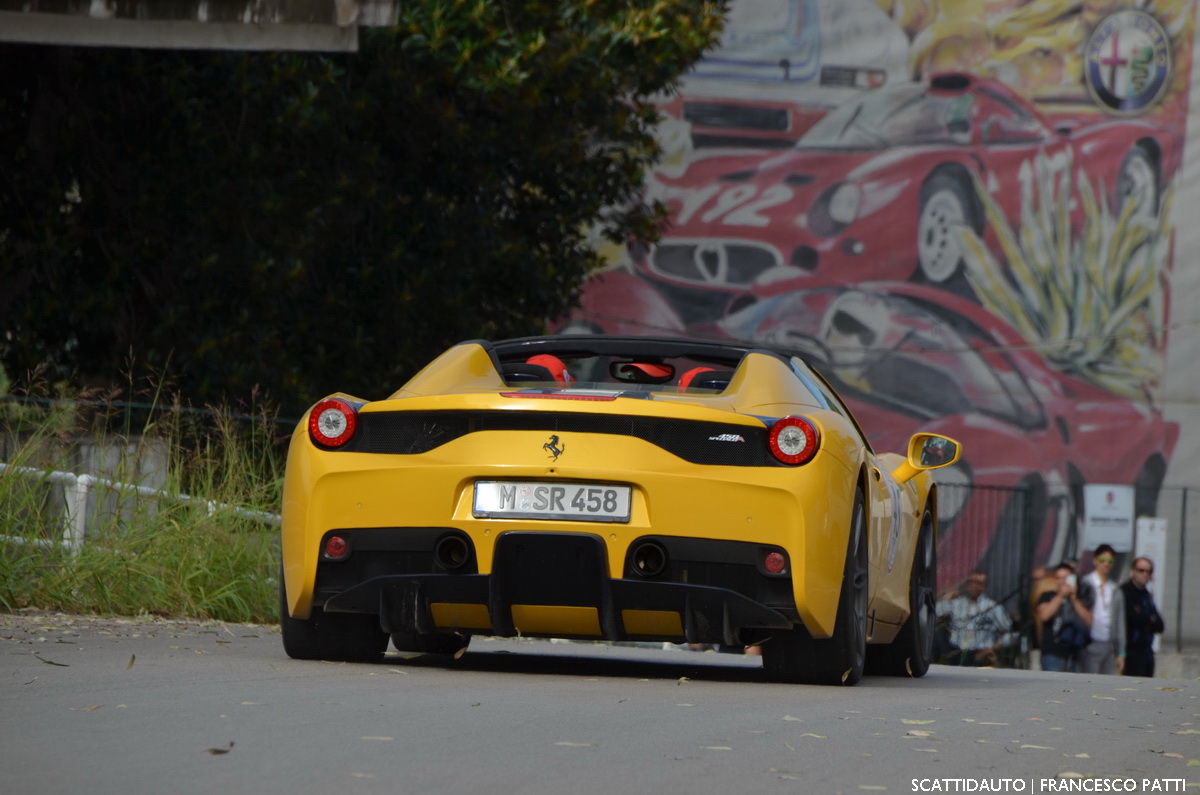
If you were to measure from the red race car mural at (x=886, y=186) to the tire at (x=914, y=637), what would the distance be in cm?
1774

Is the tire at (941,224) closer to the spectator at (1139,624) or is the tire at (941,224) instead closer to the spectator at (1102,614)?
the spectator at (1102,614)

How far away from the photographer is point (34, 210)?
15.8 metres

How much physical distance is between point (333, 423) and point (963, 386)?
2095 cm

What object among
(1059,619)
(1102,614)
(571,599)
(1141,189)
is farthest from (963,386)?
(571,599)

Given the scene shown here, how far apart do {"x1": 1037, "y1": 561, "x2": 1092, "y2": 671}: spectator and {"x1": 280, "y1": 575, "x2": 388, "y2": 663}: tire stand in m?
11.6

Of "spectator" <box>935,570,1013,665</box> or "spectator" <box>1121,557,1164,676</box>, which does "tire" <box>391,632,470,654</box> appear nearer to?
"spectator" <box>935,570,1013,665</box>

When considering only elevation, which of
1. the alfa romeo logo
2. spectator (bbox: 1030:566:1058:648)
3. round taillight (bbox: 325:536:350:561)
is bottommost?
spectator (bbox: 1030:566:1058:648)

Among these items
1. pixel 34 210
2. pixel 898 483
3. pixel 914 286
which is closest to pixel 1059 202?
pixel 914 286

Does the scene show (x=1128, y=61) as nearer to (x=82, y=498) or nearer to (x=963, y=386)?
(x=963, y=386)

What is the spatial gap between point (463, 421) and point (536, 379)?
0.76m

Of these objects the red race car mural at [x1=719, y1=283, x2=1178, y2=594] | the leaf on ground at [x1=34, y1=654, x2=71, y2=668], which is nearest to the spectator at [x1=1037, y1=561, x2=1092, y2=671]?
the red race car mural at [x1=719, y1=283, x2=1178, y2=594]

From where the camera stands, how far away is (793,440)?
6.14m

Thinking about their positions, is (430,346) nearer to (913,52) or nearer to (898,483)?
(898,483)

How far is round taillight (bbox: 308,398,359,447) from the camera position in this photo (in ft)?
20.9
